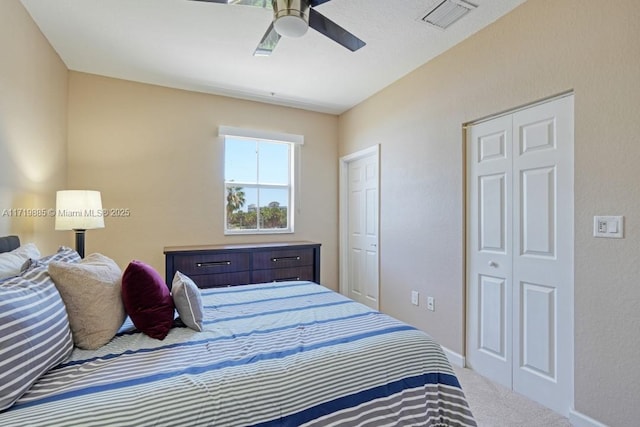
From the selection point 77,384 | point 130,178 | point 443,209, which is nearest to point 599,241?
point 443,209

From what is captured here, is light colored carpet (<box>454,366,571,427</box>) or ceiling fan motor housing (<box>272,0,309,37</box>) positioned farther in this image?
light colored carpet (<box>454,366,571,427</box>)

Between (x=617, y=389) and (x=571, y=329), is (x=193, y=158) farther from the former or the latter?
(x=617, y=389)

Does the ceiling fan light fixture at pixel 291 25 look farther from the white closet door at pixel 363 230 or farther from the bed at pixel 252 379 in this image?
the white closet door at pixel 363 230

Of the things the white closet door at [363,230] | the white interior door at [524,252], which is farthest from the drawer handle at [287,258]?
the white interior door at [524,252]

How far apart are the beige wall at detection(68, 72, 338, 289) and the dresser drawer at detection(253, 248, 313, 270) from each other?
0.50 meters

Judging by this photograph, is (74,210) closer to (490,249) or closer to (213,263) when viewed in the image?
(213,263)

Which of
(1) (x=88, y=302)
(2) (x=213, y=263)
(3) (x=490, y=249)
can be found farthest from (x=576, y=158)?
(2) (x=213, y=263)

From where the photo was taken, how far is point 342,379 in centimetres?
117

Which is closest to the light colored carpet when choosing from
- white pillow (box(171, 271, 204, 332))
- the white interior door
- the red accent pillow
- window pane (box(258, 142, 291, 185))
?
the white interior door

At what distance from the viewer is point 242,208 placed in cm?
387

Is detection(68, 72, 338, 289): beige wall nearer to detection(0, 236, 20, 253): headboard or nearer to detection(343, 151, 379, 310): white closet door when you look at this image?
detection(343, 151, 379, 310): white closet door

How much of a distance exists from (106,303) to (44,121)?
2039 mm

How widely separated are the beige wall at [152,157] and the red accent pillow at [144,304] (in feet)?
6.93

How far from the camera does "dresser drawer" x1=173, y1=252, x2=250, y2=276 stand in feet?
10.1
